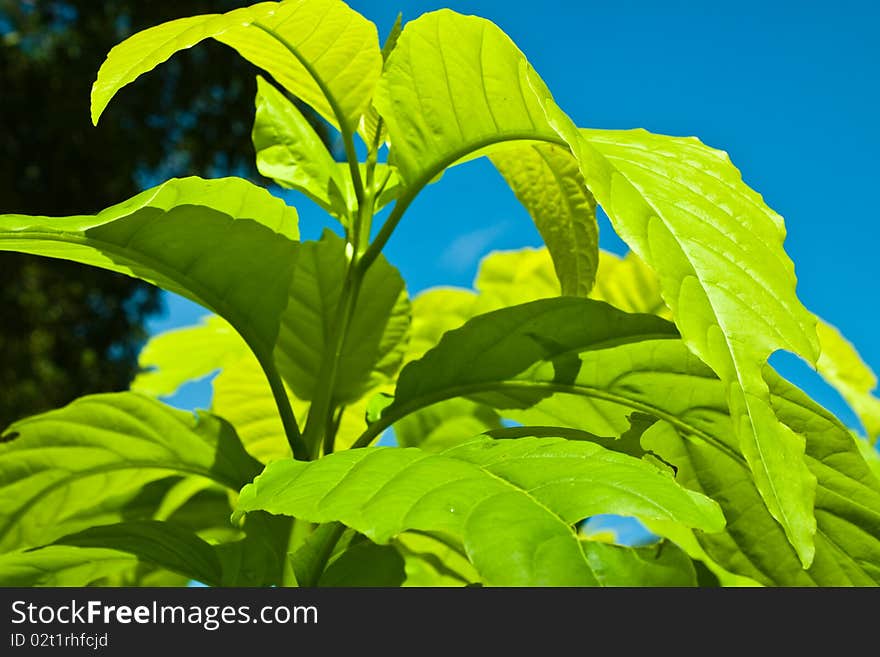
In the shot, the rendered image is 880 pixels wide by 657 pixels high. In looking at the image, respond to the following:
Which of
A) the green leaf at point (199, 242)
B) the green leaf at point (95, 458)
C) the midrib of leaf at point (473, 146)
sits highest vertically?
the midrib of leaf at point (473, 146)

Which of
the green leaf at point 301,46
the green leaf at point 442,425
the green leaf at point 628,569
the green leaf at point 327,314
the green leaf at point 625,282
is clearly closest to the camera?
the green leaf at point 628,569

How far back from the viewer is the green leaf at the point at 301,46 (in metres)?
0.65

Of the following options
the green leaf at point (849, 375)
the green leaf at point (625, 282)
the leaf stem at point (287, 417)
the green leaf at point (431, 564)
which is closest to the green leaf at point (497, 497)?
the leaf stem at point (287, 417)

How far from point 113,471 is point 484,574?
59 centimetres

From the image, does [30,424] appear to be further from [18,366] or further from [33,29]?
[33,29]

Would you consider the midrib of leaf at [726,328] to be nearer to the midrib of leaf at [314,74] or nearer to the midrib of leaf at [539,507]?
the midrib of leaf at [539,507]

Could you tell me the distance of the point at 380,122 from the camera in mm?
852

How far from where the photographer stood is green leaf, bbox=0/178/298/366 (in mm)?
687

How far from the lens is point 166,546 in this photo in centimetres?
74

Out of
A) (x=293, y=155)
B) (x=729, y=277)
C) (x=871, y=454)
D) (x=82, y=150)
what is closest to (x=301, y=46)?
(x=293, y=155)

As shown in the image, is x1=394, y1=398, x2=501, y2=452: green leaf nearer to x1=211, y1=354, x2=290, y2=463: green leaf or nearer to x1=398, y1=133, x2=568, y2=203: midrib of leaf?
x1=211, y1=354, x2=290, y2=463: green leaf

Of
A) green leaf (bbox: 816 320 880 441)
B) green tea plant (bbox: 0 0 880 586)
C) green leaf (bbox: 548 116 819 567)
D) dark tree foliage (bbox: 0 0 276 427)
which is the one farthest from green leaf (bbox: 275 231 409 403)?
dark tree foliage (bbox: 0 0 276 427)

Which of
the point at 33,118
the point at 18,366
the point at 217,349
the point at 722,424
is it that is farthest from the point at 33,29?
the point at 722,424

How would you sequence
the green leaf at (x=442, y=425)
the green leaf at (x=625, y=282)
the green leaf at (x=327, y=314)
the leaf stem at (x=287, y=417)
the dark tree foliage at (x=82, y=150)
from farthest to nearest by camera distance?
1. the dark tree foliage at (x=82, y=150)
2. the green leaf at (x=625, y=282)
3. the green leaf at (x=442, y=425)
4. the green leaf at (x=327, y=314)
5. the leaf stem at (x=287, y=417)
